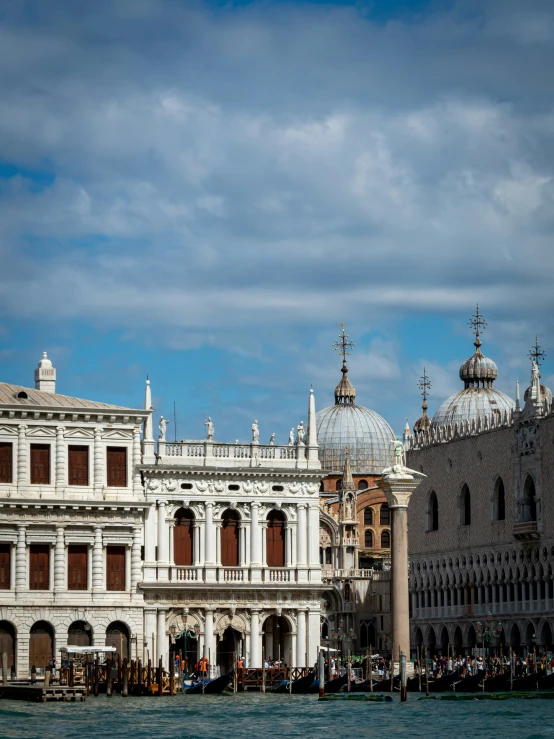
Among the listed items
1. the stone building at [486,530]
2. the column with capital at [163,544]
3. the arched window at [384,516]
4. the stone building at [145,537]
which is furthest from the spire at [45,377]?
the arched window at [384,516]

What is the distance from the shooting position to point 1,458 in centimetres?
6334

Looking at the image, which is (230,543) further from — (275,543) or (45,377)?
(45,377)

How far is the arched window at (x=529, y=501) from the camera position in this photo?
89.4 metres

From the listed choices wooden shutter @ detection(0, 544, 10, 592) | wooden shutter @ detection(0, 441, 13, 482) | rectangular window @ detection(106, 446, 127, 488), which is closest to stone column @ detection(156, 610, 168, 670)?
rectangular window @ detection(106, 446, 127, 488)

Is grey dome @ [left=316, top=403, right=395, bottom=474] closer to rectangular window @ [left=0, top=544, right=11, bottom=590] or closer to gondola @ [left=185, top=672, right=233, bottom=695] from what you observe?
rectangular window @ [left=0, top=544, right=11, bottom=590]

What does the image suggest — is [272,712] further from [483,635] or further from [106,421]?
[483,635]

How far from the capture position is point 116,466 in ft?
213

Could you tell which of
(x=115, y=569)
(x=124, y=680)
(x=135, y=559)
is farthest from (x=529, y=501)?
(x=124, y=680)

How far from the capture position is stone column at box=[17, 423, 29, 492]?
2494 inches

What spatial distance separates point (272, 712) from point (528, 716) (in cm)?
774

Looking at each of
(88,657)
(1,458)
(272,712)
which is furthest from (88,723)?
(1,458)

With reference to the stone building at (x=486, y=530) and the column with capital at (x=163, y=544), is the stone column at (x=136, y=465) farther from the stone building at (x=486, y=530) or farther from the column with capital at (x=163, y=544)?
the stone building at (x=486, y=530)

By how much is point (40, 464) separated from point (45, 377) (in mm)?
5930

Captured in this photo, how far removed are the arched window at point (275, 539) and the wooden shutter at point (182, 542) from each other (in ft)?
9.01
